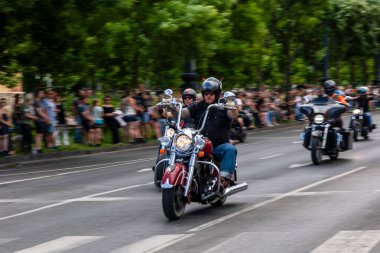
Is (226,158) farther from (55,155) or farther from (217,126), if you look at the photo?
(55,155)

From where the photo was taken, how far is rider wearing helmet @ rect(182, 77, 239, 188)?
459 inches

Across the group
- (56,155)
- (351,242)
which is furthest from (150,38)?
(351,242)

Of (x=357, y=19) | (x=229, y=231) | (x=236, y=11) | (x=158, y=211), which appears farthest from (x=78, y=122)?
(x=357, y=19)

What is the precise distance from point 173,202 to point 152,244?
1.47 meters

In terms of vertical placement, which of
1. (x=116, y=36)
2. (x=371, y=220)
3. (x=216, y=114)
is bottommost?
(x=371, y=220)

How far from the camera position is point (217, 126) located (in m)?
11.8

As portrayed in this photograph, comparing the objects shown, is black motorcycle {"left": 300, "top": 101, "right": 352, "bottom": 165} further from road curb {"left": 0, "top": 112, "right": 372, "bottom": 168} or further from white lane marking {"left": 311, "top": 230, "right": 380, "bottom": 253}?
white lane marking {"left": 311, "top": 230, "right": 380, "bottom": 253}

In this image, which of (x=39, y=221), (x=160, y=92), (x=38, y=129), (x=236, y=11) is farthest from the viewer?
(x=236, y=11)

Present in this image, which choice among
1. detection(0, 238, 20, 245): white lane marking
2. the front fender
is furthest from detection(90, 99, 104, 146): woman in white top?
detection(0, 238, 20, 245): white lane marking

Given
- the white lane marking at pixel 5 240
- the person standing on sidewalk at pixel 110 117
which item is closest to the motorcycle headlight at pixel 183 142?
the white lane marking at pixel 5 240

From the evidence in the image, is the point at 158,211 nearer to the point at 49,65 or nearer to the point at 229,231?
the point at 229,231

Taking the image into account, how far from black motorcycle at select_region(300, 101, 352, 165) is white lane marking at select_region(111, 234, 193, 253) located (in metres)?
9.73

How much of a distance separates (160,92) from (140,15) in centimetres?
451

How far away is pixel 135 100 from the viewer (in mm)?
28484
